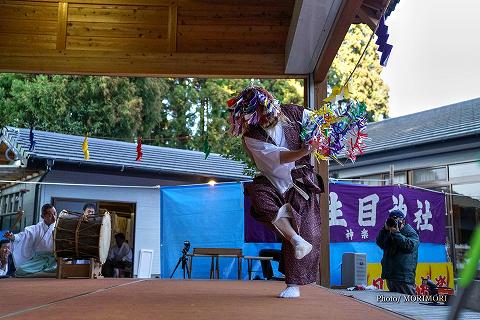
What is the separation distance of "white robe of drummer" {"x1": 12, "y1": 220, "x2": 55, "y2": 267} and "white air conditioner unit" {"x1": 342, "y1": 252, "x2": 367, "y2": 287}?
12.3 ft

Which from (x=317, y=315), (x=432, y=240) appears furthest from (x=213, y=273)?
(x=317, y=315)

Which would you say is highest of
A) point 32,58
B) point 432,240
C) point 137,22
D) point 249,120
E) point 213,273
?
point 137,22

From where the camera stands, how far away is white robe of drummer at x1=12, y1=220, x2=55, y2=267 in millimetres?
6180

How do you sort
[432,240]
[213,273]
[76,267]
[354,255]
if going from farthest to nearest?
Result: [432,240] < [213,273] < [354,255] < [76,267]

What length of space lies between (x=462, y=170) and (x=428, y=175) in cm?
92

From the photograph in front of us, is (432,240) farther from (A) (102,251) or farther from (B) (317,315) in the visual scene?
(B) (317,315)

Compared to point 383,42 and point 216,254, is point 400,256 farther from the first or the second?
point 216,254

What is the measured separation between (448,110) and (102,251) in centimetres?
998

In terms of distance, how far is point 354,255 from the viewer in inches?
266

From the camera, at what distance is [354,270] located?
6.70 m

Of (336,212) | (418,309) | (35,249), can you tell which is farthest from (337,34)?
(35,249)

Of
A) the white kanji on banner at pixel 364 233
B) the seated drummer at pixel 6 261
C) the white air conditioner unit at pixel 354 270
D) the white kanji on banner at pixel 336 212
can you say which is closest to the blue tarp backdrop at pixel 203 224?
the white kanji on banner at pixel 336 212

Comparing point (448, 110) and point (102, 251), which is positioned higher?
point (448, 110)

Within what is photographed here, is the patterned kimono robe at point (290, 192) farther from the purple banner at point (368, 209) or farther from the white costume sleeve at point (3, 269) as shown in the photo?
the white costume sleeve at point (3, 269)
